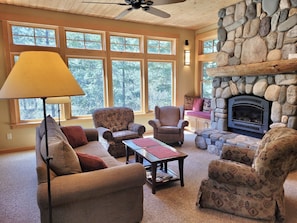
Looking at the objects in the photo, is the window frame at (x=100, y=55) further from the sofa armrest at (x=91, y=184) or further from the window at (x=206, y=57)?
the sofa armrest at (x=91, y=184)

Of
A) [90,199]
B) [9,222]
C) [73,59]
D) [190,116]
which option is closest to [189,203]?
[90,199]

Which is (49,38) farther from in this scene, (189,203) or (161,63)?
(189,203)

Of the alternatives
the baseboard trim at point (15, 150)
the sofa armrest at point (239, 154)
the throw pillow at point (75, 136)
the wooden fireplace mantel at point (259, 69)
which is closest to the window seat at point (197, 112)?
the wooden fireplace mantel at point (259, 69)

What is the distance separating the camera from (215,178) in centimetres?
233

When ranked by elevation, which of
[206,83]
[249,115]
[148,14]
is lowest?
[249,115]

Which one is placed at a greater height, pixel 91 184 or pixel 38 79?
pixel 38 79

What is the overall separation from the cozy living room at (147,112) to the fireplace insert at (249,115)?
0.08ft

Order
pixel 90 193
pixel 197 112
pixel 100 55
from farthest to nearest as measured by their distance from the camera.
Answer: pixel 197 112
pixel 100 55
pixel 90 193

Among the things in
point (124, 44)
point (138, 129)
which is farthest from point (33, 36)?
point (138, 129)

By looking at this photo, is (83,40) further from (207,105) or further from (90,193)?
(90,193)

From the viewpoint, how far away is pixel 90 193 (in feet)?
6.10

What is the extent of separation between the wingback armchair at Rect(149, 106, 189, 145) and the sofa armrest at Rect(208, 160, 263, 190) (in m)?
2.44

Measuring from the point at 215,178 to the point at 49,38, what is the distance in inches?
177

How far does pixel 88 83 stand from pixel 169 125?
2242 mm
